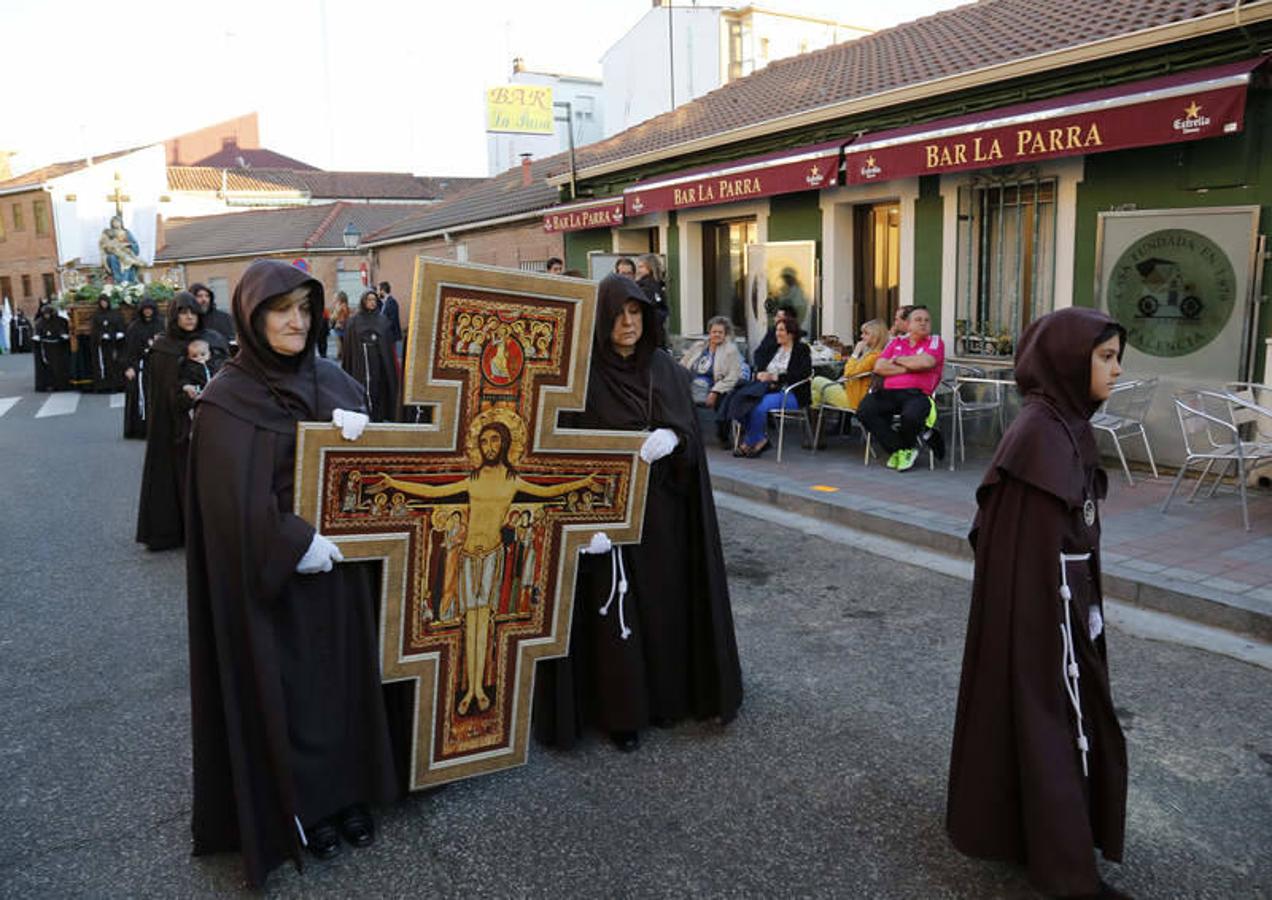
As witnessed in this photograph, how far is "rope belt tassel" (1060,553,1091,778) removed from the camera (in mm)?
2621

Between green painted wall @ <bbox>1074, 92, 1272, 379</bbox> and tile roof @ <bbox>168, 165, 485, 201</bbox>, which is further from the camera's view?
tile roof @ <bbox>168, 165, 485, 201</bbox>

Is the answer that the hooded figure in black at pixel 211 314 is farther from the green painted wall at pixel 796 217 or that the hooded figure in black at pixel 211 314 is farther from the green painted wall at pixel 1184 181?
the green painted wall at pixel 1184 181

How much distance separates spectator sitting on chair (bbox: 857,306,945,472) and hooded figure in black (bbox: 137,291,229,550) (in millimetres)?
5580

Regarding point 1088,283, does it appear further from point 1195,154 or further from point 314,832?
point 314,832

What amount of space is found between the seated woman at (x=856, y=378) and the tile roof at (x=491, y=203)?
952 centimetres

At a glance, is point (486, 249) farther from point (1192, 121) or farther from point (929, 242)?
point (1192, 121)

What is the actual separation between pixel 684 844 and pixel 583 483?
3.96 ft

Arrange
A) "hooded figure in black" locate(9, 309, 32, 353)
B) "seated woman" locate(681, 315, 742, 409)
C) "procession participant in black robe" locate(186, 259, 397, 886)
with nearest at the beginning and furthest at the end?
"procession participant in black robe" locate(186, 259, 397, 886)
"seated woman" locate(681, 315, 742, 409)
"hooded figure in black" locate(9, 309, 32, 353)

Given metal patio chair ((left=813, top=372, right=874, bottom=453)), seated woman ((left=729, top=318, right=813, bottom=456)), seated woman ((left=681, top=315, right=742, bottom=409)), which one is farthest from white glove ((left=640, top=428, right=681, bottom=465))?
seated woman ((left=681, top=315, right=742, bottom=409))

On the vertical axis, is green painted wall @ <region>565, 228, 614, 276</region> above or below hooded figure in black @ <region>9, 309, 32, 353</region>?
above

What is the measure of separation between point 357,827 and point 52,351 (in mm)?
20106

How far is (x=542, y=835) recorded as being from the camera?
123 inches

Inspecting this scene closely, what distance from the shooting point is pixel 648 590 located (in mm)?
3725

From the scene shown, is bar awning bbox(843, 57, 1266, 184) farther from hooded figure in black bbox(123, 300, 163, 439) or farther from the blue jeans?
hooded figure in black bbox(123, 300, 163, 439)
